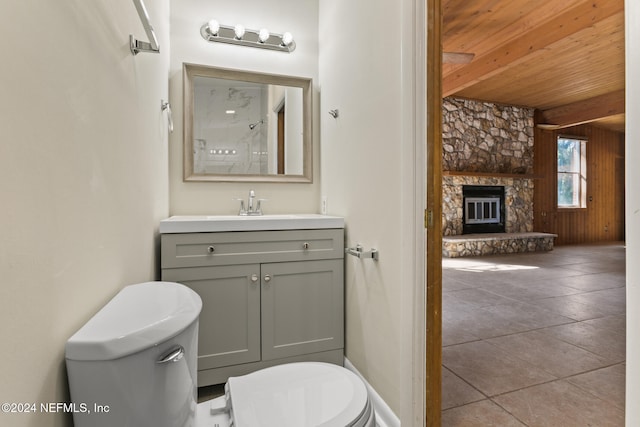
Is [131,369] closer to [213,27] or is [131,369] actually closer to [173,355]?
[173,355]

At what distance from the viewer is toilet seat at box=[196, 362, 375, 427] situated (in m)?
0.92

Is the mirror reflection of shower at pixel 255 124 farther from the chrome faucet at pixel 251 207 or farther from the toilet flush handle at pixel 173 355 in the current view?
the toilet flush handle at pixel 173 355

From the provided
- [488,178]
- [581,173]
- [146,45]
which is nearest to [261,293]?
[146,45]

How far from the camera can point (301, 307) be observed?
1.94m

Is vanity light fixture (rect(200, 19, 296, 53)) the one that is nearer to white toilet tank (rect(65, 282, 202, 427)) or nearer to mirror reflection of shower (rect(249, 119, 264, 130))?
mirror reflection of shower (rect(249, 119, 264, 130))

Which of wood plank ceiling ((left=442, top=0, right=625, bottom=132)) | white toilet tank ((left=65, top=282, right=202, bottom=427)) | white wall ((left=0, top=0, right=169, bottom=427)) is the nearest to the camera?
white wall ((left=0, top=0, right=169, bottom=427))

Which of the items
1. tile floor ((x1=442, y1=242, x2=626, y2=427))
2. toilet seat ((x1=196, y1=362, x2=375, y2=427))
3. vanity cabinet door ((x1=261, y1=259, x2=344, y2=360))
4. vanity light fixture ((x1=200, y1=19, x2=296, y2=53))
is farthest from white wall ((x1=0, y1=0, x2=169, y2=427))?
tile floor ((x1=442, y1=242, x2=626, y2=427))

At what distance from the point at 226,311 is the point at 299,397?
92cm

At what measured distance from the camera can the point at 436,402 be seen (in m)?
1.33

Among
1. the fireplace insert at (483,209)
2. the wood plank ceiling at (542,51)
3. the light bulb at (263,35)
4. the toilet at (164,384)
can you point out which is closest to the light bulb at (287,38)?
the light bulb at (263,35)

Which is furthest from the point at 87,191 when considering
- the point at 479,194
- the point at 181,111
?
the point at 479,194

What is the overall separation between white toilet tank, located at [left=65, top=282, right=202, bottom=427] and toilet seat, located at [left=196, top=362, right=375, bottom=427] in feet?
0.74

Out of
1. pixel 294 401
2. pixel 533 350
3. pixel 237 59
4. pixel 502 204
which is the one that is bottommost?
pixel 533 350

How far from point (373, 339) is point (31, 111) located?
1.53 metres
